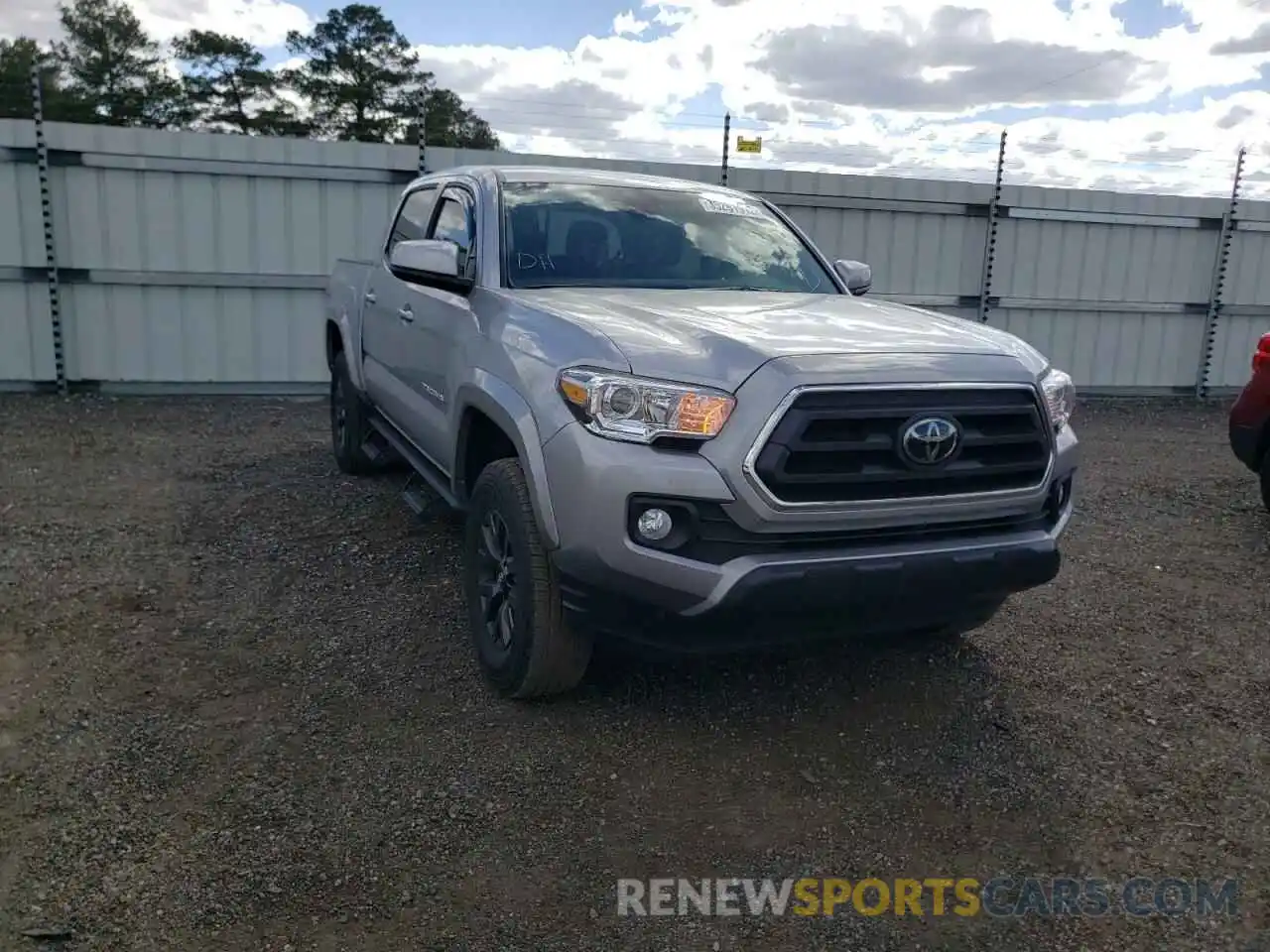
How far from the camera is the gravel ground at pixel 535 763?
9.05ft

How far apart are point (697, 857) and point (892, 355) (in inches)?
62.5

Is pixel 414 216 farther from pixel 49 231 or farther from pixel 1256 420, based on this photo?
pixel 49 231

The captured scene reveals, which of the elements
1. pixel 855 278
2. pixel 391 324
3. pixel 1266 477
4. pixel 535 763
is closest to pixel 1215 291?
pixel 1266 477

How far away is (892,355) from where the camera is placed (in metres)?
3.34

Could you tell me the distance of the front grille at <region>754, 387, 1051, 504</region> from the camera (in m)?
3.11

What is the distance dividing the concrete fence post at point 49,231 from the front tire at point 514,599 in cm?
739

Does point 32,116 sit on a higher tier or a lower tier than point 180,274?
higher

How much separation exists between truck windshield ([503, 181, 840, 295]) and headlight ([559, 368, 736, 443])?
1202 millimetres

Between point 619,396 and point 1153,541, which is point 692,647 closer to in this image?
point 619,396

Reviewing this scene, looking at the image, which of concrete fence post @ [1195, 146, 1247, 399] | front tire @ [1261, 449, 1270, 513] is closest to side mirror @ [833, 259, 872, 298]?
front tire @ [1261, 449, 1270, 513]

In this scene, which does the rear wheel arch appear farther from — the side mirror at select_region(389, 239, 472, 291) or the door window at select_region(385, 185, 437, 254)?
the side mirror at select_region(389, 239, 472, 291)

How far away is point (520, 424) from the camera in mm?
3480

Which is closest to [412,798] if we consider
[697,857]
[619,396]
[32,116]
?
[697,857]

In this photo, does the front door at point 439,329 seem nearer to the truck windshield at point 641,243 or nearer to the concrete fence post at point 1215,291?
the truck windshield at point 641,243
